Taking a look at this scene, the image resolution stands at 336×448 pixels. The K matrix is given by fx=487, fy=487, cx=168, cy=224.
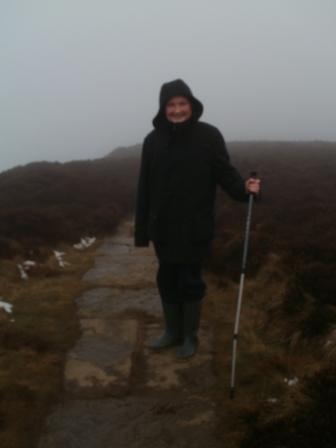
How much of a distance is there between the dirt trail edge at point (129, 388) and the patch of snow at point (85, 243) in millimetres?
3219

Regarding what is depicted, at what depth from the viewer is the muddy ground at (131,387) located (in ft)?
11.3

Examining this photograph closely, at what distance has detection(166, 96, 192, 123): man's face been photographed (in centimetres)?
445

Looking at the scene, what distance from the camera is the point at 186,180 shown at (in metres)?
4.46

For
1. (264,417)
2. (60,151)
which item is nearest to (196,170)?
(264,417)

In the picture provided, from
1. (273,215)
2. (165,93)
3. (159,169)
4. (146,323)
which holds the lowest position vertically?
(146,323)

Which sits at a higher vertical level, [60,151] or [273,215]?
[273,215]

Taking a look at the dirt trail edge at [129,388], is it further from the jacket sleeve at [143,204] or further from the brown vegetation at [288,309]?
the jacket sleeve at [143,204]

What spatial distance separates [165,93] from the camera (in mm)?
4457

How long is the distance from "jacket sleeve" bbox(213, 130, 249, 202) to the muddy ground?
5.15 ft

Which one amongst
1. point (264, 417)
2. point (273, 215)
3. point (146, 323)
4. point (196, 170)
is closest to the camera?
point (264, 417)

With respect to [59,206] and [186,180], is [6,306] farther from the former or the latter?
[59,206]

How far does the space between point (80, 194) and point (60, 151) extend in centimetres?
13638

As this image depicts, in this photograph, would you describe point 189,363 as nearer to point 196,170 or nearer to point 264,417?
point 264,417

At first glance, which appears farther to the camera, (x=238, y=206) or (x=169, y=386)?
(x=238, y=206)
